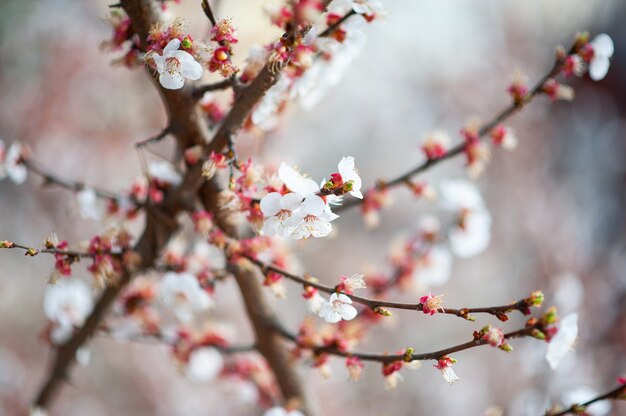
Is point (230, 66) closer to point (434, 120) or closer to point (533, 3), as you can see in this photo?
point (434, 120)

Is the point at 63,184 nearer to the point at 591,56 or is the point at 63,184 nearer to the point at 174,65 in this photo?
the point at 174,65

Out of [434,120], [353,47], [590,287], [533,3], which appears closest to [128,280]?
[353,47]

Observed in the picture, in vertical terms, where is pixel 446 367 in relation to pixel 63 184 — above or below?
above

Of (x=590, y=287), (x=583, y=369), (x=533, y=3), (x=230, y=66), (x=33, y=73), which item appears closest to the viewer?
(x=230, y=66)

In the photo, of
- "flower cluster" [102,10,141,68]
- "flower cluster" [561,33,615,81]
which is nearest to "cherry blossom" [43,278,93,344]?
"flower cluster" [102,10,141,68]

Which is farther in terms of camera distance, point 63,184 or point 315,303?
point 63,184

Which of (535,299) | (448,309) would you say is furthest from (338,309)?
(535,299)

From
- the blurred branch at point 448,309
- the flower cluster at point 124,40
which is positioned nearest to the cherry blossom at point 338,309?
the blurred branch at point 448,309
